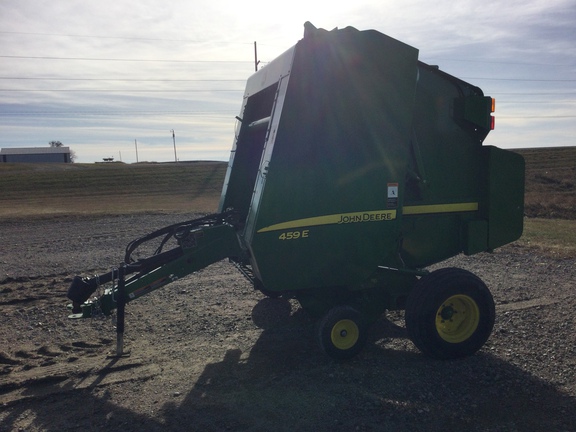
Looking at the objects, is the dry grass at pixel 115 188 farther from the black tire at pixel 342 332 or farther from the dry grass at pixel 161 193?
the black tire at pixel 342 332

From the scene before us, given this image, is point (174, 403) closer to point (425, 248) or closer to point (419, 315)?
point (419, 315)

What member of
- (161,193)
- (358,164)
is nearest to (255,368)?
(358,164)

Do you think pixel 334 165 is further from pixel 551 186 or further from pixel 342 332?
pixel 551 186

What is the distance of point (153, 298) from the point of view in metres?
6.96

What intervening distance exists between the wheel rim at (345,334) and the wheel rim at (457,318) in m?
0.78

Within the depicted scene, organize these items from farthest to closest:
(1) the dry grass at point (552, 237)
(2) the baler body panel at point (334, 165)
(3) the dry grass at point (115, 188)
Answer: (3) the dry grass at point (115, 188)
(1) the dry grass at point (552, 237)
(2) the baler body panel at point (334, 165)

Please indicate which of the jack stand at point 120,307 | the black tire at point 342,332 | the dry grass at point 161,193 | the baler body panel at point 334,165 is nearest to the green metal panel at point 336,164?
the baler body panel at point 334,165

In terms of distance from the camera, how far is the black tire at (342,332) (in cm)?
466

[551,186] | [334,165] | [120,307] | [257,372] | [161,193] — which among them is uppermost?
[334,165]

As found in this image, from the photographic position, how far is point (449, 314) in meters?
4.84

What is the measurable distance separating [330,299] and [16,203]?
2617 cm

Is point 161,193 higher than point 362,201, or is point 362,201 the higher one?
point 362,201

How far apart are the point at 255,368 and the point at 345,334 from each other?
0.89 metres

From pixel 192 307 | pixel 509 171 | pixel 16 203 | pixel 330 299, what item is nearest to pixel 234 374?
pixel 330 299
